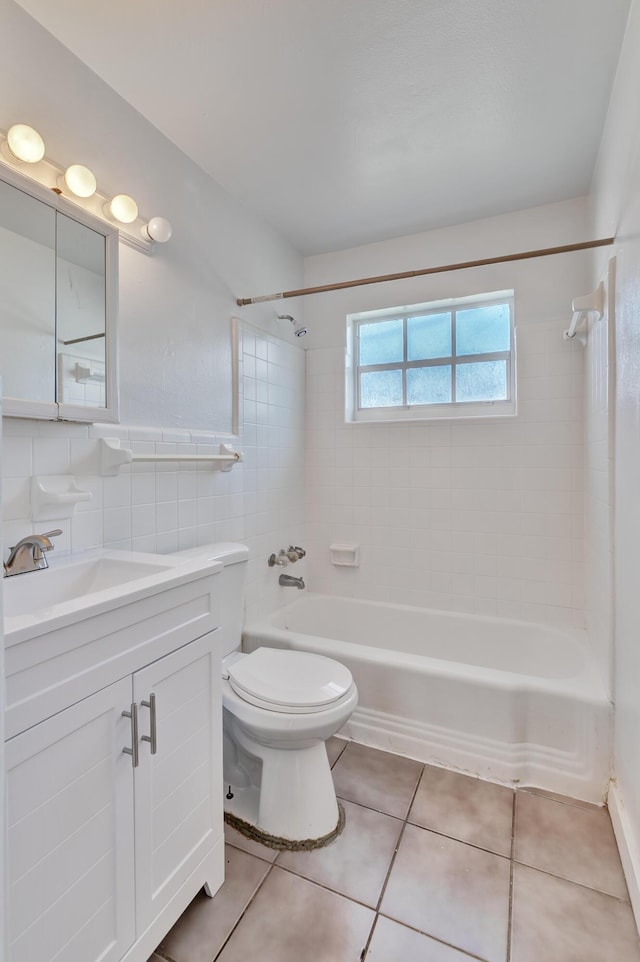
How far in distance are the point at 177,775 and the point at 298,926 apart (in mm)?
515

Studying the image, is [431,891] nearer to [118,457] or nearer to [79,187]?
[118,457]

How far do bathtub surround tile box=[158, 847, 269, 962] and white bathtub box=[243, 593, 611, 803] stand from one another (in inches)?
28.1

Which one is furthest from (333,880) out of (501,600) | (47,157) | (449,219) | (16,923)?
(449,219)

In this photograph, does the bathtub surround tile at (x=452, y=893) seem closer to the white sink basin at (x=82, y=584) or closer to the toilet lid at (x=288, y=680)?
the toilet lid at (x=288, y=680)

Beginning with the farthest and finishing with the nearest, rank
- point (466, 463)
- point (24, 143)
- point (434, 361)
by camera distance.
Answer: point (434, 361) → point (466, 463) → point (24, 143)

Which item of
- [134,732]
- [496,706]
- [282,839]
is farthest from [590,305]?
[282,839]

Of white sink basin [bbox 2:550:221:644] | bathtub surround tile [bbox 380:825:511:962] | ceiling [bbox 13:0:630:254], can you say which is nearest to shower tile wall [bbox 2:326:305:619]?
white sink basin [bbox 2:550:221:644]

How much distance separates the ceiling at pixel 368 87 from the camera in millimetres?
1273

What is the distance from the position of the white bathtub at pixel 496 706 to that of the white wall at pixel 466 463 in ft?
0.79

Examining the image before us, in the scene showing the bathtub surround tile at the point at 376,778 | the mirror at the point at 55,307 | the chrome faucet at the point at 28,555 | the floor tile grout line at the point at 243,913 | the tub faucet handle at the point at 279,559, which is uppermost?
the mirror at the point at 55,307

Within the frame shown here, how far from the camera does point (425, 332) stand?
102 inches

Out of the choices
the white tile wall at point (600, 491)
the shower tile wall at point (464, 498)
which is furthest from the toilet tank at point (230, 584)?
the white tile wall at point (600, 491)

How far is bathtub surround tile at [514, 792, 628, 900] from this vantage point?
4.17ft

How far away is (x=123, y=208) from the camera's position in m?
1.46
